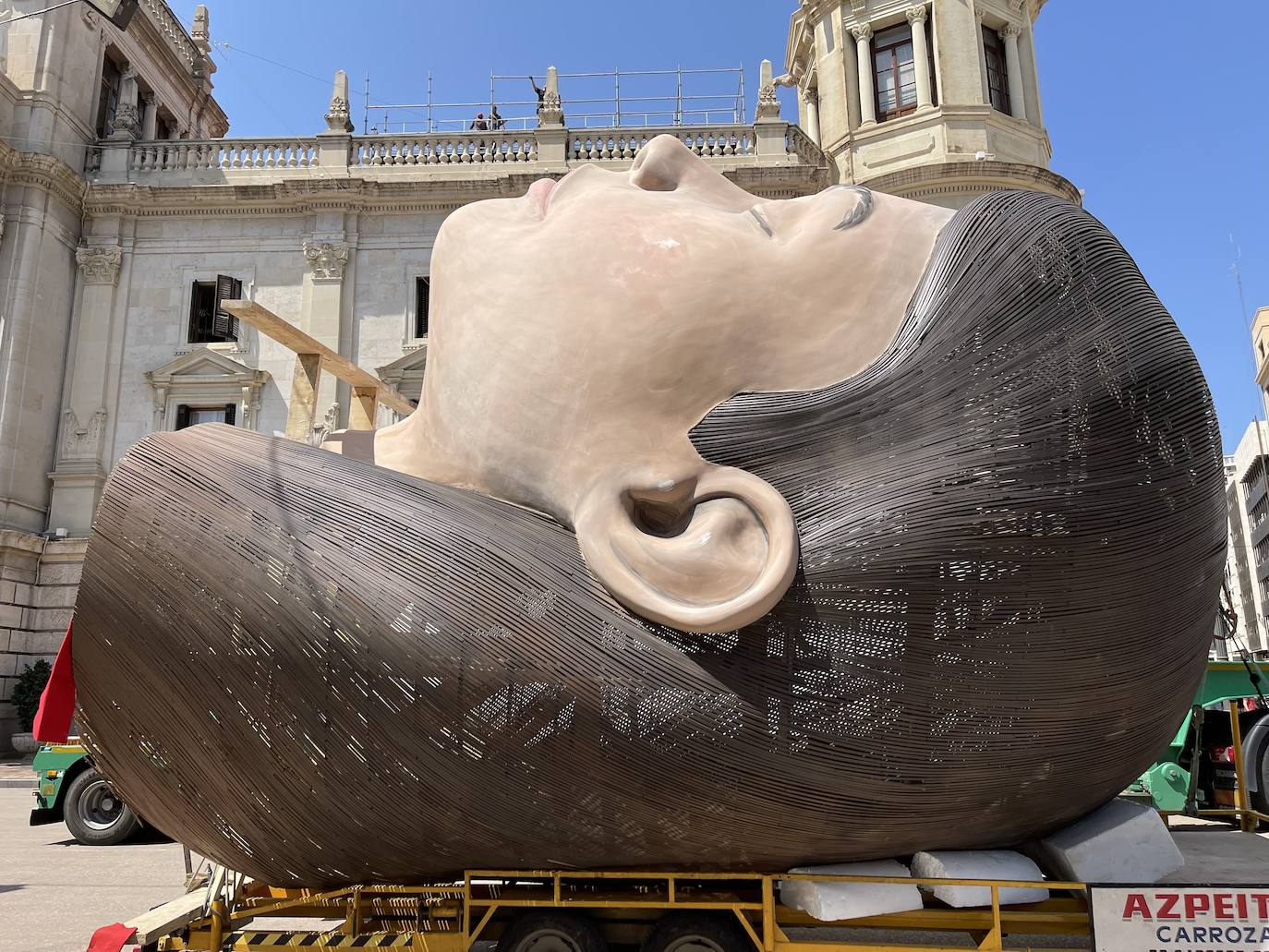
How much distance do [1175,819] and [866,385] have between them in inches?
308

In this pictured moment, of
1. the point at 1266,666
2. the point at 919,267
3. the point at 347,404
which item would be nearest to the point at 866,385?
the point at 919,267

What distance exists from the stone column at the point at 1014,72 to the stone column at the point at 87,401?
70.2 feet

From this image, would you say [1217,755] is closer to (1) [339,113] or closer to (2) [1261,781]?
(2) [1261,781]

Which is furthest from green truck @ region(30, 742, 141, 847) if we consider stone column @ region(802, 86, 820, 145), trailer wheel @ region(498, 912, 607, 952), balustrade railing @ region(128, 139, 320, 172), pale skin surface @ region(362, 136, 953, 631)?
stone column @ region(802, 86, 820, 145)

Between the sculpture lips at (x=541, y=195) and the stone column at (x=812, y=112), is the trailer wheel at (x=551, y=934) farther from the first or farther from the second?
the stone column at (x=812, y=112)

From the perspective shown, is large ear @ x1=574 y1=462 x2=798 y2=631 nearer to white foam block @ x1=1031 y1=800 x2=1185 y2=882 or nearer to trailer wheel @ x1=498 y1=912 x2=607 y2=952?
trailer wheel @ x1=498 y1=912 x2=607 y2=952

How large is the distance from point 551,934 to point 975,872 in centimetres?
187

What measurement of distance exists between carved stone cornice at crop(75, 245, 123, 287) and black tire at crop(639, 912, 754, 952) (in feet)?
74.2

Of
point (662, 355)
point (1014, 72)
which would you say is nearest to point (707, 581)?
point (662, 355)

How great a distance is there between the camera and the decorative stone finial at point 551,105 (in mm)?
22516

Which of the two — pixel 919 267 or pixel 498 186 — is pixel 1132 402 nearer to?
pixel 919 267

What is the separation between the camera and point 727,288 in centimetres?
394

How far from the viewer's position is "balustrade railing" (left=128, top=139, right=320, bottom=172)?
22.8 m

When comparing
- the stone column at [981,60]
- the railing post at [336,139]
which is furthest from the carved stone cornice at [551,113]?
the stone column at [981,60]
